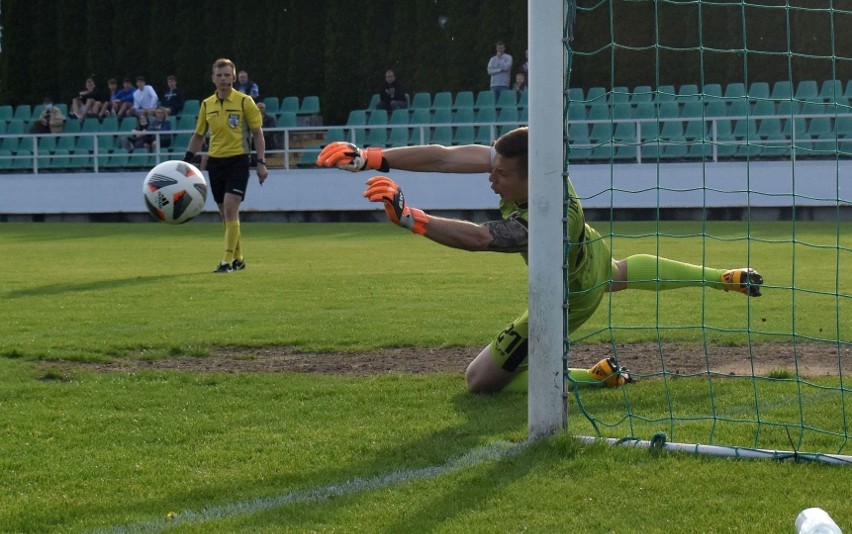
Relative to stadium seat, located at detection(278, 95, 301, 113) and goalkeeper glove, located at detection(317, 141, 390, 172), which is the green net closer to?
goalkeeper glove, located at detection(317, 141, 390, 172)

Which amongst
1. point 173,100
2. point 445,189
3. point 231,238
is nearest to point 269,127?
point 173,100

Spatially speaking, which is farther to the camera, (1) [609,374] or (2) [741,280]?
(2) [741,280]

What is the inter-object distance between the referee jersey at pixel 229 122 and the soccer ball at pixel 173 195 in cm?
61

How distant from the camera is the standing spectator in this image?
80.2ft

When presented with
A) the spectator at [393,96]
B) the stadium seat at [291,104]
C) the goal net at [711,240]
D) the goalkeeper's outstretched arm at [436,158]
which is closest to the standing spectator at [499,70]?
the goal net at [711,240]

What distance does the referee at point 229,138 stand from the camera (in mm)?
12156

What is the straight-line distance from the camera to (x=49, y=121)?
27203mm

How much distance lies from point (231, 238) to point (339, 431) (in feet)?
24.6

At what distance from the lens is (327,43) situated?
100 feet

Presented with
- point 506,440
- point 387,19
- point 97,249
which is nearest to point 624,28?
point 387,19

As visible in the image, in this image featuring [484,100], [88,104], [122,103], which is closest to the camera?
Answer: [484,100]

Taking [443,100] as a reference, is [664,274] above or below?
below

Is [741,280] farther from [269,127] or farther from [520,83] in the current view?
[269,127]

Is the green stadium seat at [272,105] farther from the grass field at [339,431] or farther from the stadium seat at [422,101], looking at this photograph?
the grass field at [339,431]
